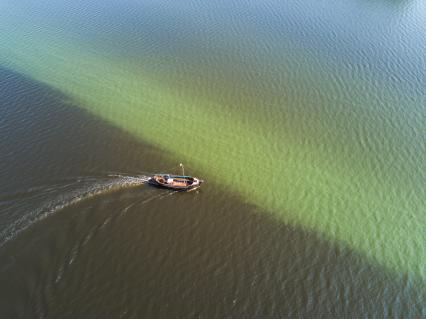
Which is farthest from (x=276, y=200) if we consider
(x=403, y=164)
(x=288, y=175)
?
(x=403, y=164)

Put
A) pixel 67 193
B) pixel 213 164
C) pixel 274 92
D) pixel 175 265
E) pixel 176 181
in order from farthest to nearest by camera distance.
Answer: pixel 274 92 → pixel 213 164 → pixel 176 181 → pixel 67 193 → pixel 175 265

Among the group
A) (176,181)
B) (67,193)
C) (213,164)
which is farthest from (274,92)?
(67,193)

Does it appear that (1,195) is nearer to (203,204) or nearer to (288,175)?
(203,204)

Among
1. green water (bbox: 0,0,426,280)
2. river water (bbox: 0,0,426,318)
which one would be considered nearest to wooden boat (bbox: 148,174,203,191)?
river water (bbox: 0,0,426,318)

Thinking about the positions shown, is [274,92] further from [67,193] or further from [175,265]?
[67,193]

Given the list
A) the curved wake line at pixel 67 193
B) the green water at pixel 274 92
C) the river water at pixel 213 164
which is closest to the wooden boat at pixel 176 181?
the river water at pixel 213 164

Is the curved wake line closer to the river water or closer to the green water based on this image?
the river water
